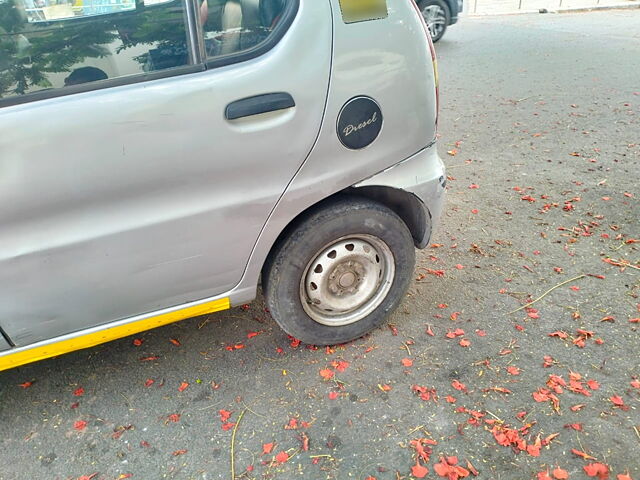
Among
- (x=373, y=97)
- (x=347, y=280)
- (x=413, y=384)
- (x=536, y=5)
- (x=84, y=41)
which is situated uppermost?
(x=84, y=41)

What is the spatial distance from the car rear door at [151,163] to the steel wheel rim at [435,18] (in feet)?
26.0

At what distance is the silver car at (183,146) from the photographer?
5.93 ft

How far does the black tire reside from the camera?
2.30 metres

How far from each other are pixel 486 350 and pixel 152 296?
167 cm

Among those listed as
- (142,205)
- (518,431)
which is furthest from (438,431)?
(142,205)

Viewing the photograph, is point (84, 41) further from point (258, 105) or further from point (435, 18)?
point (435, 18)

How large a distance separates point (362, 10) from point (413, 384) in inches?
66.9

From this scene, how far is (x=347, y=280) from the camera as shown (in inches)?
99.8

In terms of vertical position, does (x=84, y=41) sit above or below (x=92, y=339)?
above

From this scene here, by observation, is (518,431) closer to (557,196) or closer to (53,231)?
(53,231)

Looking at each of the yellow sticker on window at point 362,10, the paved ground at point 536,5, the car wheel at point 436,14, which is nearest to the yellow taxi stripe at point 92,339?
the yellow sticker on window at point 362,10

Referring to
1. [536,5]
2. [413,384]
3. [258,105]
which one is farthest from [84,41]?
[536,5]

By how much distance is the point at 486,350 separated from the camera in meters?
2.57

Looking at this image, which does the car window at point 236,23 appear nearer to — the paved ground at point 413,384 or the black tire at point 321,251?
the black tire at point 321,251
